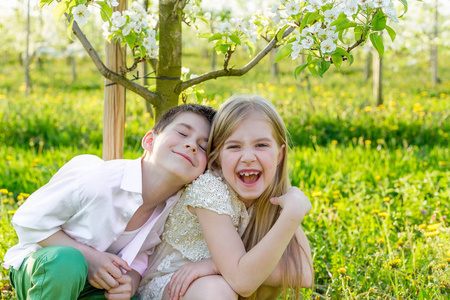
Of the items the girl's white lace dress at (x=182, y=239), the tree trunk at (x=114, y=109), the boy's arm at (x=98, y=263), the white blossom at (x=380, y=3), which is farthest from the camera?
Answer: the tree trunk at (x=114, y=109)

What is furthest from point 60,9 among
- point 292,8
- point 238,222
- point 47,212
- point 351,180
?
point 351,180

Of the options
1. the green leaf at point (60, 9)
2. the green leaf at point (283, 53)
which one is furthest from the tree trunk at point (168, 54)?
the green leaf at point (283, 53)

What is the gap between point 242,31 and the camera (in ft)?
6.73

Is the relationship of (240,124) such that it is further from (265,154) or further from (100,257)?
(100,257)

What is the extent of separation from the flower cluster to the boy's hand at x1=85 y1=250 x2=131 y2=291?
85 centimetres

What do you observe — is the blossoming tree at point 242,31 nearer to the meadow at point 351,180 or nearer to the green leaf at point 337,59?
the green leaf at point 337,59

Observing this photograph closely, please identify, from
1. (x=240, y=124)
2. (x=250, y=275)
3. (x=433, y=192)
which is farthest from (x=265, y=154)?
(x=433, y=192)

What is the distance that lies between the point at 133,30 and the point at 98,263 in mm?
966

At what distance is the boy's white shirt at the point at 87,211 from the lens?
5.66 feet

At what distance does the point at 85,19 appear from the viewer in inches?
66.9

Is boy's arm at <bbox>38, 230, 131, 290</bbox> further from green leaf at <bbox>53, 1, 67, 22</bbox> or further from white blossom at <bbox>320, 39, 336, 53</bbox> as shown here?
white blossom at <bbox>320, 39, 336, 53</bbox>

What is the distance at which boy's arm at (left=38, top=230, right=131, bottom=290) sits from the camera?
1.68 meters

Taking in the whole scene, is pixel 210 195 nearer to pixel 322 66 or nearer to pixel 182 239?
pixel 182 239

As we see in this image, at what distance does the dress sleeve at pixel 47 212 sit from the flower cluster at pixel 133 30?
0.63m
